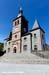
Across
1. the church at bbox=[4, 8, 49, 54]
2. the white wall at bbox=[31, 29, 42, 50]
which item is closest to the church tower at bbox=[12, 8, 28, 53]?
the church at bbox=[4, 8, 49, 54]

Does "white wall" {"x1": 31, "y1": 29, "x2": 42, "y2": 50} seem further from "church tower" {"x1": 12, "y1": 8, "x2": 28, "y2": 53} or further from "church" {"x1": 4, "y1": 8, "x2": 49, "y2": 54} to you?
"church tower" {"x1": 12, "y1": 8, "x2": 28, "y2": 53}

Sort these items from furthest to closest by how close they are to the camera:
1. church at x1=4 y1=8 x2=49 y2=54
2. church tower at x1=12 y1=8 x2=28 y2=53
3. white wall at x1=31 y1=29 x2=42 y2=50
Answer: church tower at x1=12 y1=8 x2=28 y2=53 < church at x1=4 y1=8 x2=49 y2=54 < white wall at x1=31 y1=29 x2=42 y2=50

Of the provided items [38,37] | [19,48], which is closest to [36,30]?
[38,37]

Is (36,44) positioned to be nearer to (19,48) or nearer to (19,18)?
(19,48)

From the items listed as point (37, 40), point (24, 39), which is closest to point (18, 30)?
point (24, 39)

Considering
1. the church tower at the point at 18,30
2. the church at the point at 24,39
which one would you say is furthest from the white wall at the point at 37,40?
the church tower at the point at 18,30

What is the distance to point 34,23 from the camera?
33469 mm

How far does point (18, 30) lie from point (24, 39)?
358 cm

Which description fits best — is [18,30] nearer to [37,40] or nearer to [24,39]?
[24,39]

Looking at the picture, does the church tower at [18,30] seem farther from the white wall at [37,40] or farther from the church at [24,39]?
the white wall at [37,40]

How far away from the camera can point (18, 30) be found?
33438mm

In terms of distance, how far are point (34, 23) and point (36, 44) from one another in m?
6.94

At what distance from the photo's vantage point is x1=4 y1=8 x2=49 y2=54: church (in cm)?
2975

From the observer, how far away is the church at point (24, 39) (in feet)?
97.6
